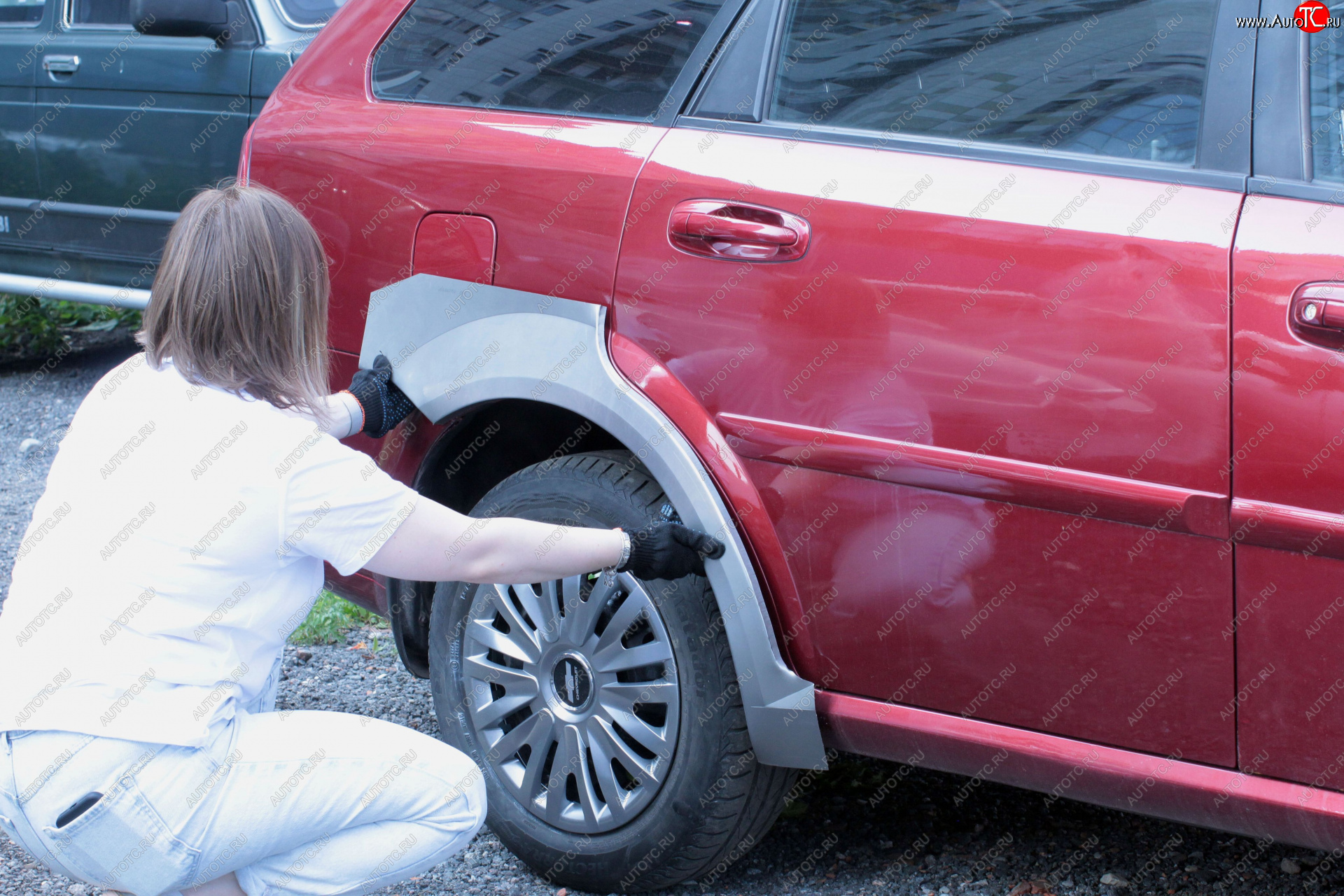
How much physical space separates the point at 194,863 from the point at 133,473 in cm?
58

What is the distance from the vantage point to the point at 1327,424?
1.77 meters

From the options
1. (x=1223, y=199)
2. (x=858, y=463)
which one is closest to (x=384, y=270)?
(x=858, y=463)

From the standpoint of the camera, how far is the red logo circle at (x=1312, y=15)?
1.92 m

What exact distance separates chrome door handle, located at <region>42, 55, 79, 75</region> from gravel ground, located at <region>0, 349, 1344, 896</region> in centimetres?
393

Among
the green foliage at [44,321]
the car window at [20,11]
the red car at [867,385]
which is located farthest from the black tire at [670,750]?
the green foliage at [44,321]

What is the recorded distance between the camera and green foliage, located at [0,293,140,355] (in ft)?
23.2

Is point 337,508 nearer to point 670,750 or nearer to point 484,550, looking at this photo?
point 484,550

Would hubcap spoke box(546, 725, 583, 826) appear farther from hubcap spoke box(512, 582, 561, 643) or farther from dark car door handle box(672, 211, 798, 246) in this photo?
dark car door handle box(672, 211, 798, 246)

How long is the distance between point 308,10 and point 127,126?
0.93 m

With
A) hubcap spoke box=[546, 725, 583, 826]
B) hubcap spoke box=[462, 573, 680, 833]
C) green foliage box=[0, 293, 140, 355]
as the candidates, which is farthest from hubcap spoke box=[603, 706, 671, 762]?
green foliage box=[0, 293, 140, 355]

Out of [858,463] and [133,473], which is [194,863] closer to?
[133,473]

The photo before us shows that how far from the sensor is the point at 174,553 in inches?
71.5

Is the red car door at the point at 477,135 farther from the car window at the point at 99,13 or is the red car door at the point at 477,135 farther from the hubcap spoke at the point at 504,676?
the car window at the point at 99,13

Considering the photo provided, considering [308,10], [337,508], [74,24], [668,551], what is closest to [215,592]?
[337,508]
